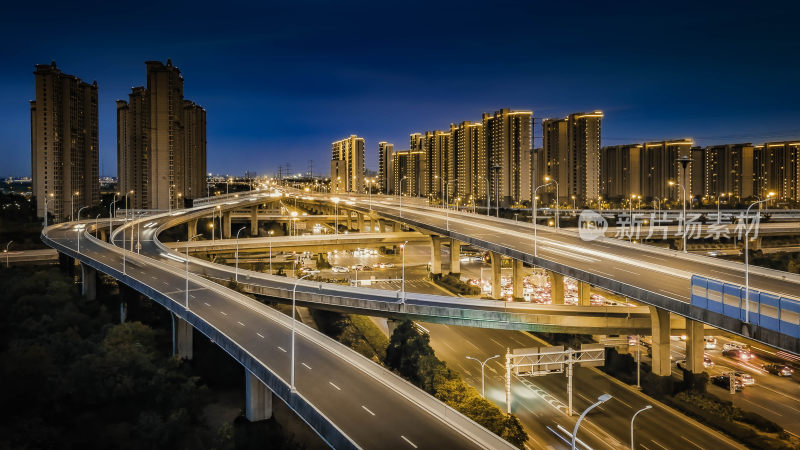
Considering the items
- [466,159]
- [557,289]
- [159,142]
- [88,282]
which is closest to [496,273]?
[557,289]

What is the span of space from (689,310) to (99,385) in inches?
1209

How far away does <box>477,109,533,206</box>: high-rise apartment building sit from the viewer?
138 meters

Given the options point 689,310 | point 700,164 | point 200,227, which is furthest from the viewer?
point 700,164

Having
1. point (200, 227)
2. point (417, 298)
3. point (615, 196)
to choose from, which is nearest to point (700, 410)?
point (417, 298)

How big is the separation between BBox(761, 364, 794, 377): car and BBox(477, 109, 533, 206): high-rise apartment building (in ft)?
324

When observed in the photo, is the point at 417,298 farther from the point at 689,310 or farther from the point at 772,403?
the point at 772,403

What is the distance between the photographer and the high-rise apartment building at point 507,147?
138125mm

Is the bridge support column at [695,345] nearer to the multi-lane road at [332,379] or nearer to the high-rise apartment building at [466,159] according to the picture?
the multi-lane road at [332,379]

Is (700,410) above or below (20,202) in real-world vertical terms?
below

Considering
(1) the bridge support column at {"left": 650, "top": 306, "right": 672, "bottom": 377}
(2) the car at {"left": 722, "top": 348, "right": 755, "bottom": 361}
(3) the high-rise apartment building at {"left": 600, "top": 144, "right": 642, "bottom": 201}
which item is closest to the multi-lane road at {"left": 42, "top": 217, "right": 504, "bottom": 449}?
(1) the bridge support column at {"left": 650, "top": 306, "right": 672, "bottom": 377}

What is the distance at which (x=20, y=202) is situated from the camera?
102 meters

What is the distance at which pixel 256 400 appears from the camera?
1047 inches

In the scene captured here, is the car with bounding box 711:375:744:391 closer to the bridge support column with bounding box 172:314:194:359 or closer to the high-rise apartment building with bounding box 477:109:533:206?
the bridge support column with bounding box 172:314:194:359

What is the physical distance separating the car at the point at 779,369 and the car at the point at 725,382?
4.90m
